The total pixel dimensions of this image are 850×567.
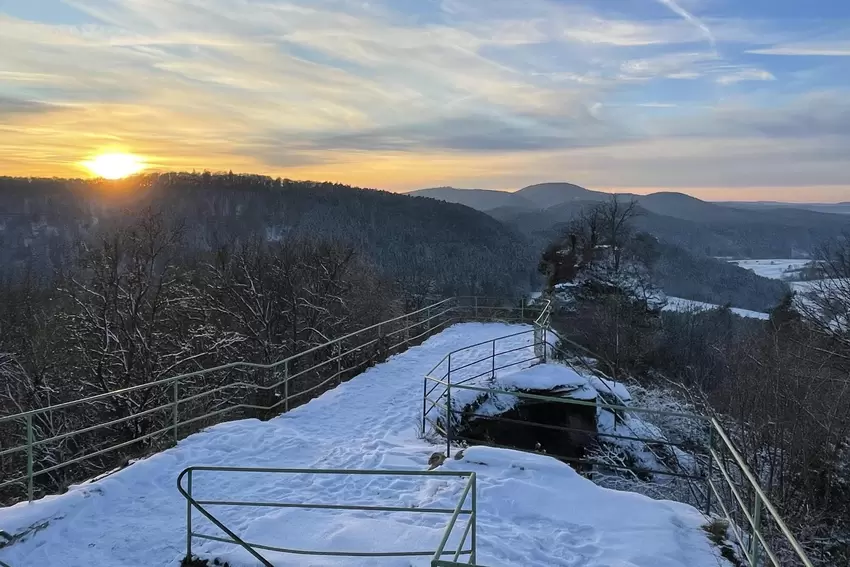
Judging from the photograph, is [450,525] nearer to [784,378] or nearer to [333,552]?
[333,552]

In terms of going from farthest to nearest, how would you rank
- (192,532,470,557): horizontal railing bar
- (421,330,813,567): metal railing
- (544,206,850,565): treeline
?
(544,206,850,565): treeline → (421,330,813,567): metal railing → (192,532,470,557): horizontal railing bar

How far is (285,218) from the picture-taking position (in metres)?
101

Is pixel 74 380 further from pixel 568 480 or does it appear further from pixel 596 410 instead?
pixel 568 480

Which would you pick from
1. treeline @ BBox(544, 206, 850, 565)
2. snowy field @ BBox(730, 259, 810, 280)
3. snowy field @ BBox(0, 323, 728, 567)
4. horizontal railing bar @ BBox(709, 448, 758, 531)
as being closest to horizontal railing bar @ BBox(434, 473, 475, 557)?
snowy field @ BBox(0, 323, 728, 567)

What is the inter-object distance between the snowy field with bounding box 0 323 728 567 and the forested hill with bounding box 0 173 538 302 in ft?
245

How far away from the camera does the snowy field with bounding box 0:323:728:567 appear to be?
18.6ft

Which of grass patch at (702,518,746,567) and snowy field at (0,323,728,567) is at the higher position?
grass patch at (702,518,746,567)

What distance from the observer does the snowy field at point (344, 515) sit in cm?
568

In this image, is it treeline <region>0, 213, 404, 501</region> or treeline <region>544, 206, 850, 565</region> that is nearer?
treeline <region>544, 206, 850, 565</region>

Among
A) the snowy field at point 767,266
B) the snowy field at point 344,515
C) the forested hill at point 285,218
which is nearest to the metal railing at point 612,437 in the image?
the snowy field at point 344,515

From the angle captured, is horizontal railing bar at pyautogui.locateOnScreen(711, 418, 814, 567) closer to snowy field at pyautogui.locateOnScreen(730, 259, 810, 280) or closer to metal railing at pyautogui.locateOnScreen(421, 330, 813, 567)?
metal railing at pyautogui.locateOnScreen(421, 330, 813, 567)

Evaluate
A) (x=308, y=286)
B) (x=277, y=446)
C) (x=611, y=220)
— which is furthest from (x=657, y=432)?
(x=611, y=220)

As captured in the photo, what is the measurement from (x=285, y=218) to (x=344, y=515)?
98.7 metres

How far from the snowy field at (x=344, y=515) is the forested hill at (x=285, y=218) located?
7465 cm
